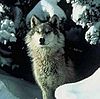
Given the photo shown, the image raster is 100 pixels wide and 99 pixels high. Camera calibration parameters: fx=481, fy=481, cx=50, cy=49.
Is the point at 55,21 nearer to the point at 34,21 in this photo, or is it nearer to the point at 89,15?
the point at 34,21

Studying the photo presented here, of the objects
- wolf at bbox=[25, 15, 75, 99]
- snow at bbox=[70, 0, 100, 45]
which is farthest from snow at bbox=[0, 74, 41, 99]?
snow at bbox=[70, 0, 100, 45]

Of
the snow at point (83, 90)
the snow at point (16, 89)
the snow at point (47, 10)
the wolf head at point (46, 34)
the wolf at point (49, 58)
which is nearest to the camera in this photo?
the snow at point (83, 90)

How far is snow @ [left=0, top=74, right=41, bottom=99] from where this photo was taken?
11.0 m

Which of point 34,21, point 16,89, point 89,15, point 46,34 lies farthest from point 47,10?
point 16,89

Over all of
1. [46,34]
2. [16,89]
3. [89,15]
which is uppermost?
[89,15]

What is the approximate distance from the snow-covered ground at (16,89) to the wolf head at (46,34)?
1278 mm

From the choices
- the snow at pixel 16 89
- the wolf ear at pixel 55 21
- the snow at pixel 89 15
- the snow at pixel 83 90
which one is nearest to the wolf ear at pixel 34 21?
the wolf ear at pixel 55 21

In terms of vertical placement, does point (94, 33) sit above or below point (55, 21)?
below

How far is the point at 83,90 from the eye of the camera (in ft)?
19.6

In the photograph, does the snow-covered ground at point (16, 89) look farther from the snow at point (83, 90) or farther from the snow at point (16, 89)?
the snow at point (83, 90)

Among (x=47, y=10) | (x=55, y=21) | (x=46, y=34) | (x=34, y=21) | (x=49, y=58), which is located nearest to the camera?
(x=46, y=34)

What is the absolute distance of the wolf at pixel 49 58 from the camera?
10.8 m

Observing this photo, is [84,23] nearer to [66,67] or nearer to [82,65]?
[66,67]

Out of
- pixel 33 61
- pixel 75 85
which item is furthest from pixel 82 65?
pixel 75 85
